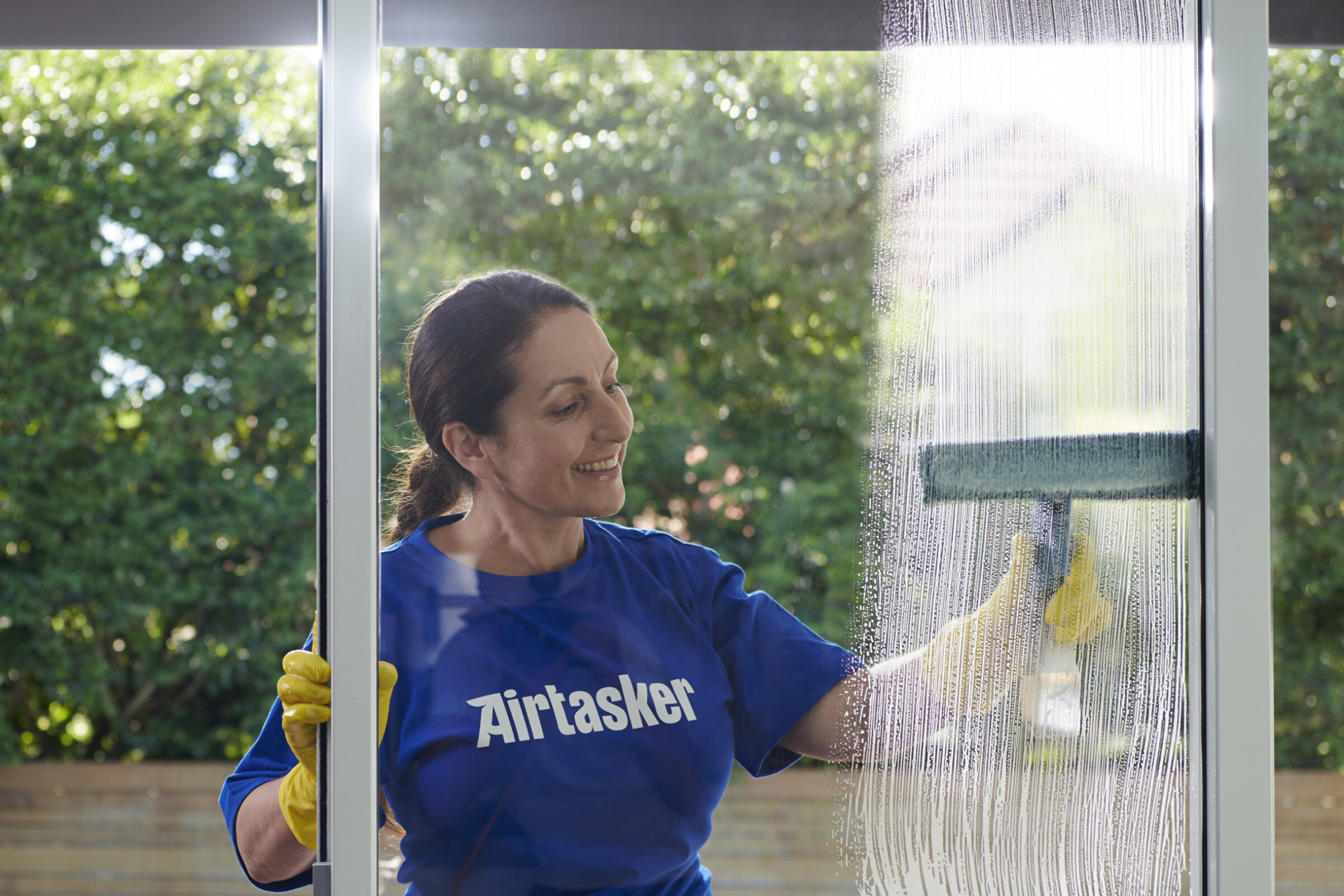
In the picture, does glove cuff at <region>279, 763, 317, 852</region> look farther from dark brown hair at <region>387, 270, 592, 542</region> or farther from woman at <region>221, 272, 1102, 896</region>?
dark brown hair at <region>387, 270, 592, 542</region>

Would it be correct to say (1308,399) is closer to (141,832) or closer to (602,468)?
(602,468)

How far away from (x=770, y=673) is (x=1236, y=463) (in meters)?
0.54

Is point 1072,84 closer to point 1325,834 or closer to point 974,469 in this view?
point 974,469

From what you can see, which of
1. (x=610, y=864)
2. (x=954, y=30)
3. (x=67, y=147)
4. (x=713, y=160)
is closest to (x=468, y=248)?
(x=713, y=160)

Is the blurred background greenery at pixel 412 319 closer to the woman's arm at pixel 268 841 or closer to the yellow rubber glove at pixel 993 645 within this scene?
the yellow rubber glove at pixel 993 645

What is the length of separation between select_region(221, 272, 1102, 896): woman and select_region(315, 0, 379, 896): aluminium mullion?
0.13ft

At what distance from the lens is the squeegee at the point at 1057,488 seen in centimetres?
92

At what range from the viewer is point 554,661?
94cm

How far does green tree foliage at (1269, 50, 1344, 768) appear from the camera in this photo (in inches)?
46.6

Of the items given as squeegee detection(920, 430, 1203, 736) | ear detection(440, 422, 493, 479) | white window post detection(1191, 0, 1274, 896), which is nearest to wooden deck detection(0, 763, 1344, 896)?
white window post detection(1191, 0, 1274, 896)

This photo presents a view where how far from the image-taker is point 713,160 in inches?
40.8

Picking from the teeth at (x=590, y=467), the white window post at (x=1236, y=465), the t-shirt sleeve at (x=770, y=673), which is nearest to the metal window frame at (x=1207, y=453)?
the white window post at (x=1236, y=465)

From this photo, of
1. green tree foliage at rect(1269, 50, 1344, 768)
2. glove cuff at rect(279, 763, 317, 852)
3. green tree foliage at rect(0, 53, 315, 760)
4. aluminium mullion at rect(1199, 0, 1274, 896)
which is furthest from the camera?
green tree foliage at rect(0, 53, 315, 760)

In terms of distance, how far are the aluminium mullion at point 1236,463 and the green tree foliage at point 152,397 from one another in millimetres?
1315
